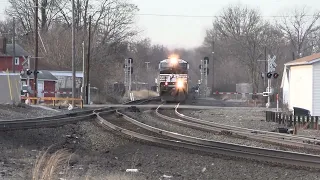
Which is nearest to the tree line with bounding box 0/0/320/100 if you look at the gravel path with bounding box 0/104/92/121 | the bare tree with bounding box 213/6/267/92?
the bare tree with bounding box 213/6/267/92

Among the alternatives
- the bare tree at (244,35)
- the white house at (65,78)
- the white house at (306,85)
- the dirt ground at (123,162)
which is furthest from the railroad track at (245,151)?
the bare tree at (244,35)

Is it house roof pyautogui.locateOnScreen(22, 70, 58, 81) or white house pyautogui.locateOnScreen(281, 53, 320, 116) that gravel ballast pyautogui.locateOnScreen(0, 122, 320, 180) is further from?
house roof pyautogui.locateOnScreen(22, 70, 58, 81)

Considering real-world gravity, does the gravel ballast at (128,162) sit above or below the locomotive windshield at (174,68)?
below

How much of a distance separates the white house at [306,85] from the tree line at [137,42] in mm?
20169

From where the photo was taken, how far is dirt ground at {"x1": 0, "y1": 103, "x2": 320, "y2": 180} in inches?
364

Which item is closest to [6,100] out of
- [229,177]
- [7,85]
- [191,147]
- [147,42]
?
[7,85]

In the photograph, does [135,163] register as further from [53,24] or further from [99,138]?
[53,24]

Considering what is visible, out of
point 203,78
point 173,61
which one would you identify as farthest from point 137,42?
point 173,61

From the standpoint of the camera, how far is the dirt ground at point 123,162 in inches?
364

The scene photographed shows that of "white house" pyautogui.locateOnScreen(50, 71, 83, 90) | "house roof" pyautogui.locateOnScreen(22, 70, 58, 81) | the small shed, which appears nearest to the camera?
"house roof" pyautogui.locateOnScreen(22, 70, 58, 81)

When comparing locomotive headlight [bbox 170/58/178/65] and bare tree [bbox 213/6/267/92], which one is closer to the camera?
locomotive headlight [bbox 170/58/178/65]

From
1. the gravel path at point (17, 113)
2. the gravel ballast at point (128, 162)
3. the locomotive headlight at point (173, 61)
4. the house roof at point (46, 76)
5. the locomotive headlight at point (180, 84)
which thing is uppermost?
the locomotive headlight at point (173, 61)

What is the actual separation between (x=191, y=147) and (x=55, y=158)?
17.9 feet

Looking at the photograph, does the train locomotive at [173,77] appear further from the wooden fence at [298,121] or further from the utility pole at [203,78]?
the wooden fence at [298,121]
